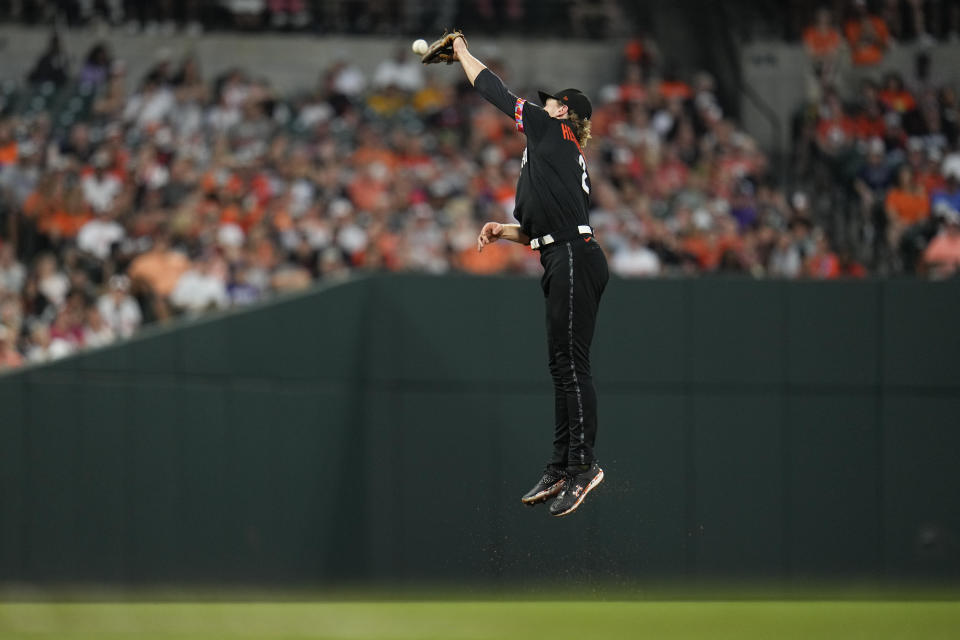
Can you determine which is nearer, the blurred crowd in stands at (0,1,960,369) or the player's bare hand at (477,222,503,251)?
the player's bare hand at (477,222,503,251)

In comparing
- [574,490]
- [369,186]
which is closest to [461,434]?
[369,186]

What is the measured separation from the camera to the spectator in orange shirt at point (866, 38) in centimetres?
2138

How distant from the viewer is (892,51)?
856 inches

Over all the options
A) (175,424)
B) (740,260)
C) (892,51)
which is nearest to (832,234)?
(740,260)

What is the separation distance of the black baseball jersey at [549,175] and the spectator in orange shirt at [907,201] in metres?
9.91

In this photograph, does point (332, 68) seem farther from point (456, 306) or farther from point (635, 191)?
point (456, 306)

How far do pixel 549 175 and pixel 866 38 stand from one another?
46.8 feet

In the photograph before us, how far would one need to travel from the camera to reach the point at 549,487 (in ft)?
28.9

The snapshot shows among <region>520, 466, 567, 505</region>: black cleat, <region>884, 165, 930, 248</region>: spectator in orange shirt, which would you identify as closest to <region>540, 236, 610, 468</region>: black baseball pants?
<region>520, 466, 567, 505</region>: black cleat

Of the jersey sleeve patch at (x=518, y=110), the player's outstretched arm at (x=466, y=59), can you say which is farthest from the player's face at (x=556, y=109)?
the player's outstretched arm at (x=466, y=59)

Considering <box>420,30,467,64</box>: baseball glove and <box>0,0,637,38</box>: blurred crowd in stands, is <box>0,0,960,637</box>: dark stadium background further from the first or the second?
<box>420,30,467,64</box>: baseball glove

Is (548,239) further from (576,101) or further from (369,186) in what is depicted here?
(369,186)

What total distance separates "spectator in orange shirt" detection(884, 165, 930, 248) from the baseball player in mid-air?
9906 mm

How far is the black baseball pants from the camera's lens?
859cm
